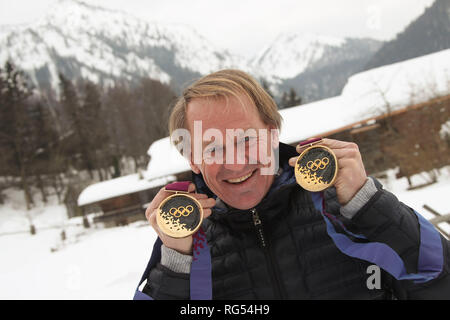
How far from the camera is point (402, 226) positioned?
1.34 m

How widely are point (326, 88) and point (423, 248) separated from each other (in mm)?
177288

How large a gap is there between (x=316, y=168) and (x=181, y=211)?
0.77 meters

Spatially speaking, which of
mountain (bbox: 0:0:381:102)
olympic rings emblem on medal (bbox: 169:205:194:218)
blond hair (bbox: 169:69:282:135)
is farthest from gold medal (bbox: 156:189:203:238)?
mountain (bbox: 0:0:381:102)

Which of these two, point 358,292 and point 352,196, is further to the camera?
point 358,292

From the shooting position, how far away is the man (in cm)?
145

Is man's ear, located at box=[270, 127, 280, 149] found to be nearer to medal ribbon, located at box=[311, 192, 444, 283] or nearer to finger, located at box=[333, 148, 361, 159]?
finger, located at box=[333, 148, 361, 159]

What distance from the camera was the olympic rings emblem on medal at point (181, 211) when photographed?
1570mm

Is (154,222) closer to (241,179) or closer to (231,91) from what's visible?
(241,179)

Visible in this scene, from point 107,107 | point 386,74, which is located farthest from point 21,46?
point 386,74

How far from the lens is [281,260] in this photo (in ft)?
5.55

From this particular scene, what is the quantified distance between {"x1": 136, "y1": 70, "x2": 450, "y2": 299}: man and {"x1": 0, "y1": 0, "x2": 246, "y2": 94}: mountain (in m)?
66.0

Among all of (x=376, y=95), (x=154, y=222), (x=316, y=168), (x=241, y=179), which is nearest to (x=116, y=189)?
(x=376, y=95)
